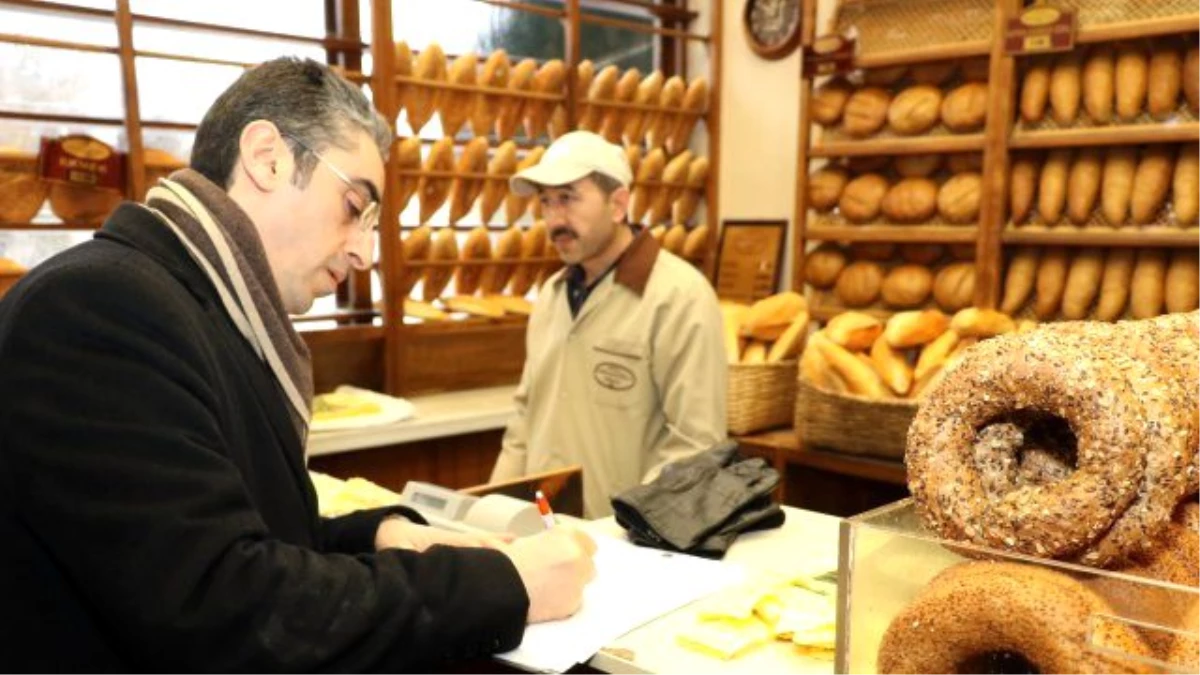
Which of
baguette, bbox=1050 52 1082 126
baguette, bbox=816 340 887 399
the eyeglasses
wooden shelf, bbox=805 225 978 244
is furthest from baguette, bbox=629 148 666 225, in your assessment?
the eyeglasses

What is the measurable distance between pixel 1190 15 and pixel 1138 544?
8.62 feet

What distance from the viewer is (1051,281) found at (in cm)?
325

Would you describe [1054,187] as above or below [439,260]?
above

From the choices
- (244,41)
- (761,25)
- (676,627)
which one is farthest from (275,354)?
(761,25)

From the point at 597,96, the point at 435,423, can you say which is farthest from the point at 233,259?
the point at 597,96

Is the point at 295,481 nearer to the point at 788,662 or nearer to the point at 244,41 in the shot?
the point at 788,662

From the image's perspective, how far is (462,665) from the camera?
1597 mm

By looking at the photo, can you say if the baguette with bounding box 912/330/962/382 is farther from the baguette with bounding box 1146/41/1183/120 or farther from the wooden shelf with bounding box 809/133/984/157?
the baguette with bounding box 1146/41/1183/120

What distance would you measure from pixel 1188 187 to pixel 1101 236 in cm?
27

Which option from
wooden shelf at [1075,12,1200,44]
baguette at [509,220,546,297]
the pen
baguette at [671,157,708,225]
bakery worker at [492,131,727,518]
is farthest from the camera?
baguette at [671,157,708,225]

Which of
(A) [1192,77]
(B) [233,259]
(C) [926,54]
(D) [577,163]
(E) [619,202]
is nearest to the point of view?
(B) [233,259]

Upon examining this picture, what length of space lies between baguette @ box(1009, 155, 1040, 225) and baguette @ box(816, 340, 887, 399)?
2.63 feet

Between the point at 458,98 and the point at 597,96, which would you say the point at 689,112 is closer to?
the point at 597,96

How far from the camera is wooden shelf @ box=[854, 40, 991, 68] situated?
129 inches
